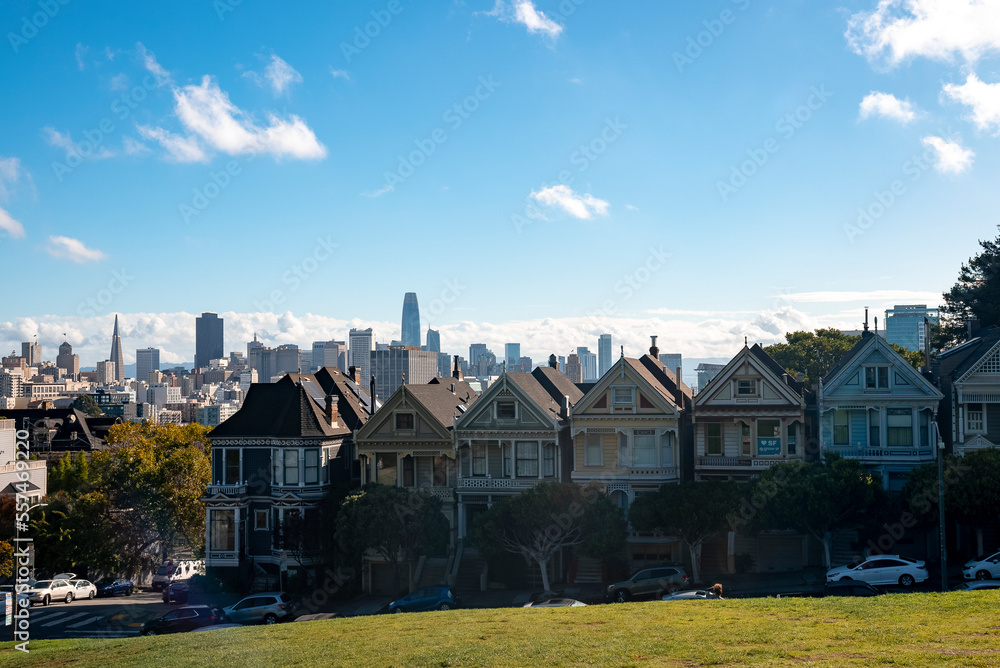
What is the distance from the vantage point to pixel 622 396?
47.2 metres

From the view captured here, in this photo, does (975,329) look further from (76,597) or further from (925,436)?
(76,597)

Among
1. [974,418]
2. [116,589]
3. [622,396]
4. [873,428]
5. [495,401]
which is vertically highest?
[622,396]

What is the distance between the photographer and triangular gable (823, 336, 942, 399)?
4388 cm

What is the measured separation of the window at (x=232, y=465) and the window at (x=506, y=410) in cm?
1609

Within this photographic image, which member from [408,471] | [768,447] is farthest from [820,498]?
[408,471]

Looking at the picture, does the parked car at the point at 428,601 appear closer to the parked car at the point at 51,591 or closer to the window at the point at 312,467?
the window at the point at 312,467

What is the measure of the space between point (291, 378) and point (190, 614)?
1779 centimetres

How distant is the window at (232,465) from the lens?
165 feet

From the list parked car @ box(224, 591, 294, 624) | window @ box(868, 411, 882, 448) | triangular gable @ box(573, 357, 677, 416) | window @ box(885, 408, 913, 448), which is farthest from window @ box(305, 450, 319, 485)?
window @ box(885, 408, 913, 448)

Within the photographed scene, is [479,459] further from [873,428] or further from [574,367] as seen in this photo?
[574,367]

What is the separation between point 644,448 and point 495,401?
892 cm

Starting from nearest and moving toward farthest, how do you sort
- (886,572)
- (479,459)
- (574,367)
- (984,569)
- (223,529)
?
1. (984,569)
2. (886,572)
3. (479,459)
4. (223,529)
5. (574,367)

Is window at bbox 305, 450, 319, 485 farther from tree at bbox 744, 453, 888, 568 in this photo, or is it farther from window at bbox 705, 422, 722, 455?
tree at bbox 744, 453, 888, 568

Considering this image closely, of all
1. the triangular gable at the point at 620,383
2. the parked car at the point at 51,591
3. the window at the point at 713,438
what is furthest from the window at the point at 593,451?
the parked car at the point at 51,591
